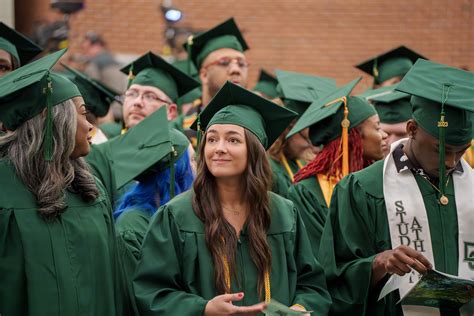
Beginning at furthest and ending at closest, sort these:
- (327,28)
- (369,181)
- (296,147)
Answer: (327,28) → (296,147) → (369,181)

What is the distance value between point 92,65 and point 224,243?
8223 mm

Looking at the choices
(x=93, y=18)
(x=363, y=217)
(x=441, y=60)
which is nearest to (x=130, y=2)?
(x=93, y=18)

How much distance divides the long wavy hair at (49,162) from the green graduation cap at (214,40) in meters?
4.25

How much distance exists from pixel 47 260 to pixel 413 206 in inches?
75.6

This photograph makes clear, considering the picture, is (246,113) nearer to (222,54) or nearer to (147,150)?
(147,150)

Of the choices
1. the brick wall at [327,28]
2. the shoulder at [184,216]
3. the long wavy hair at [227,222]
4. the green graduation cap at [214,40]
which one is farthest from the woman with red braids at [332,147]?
the brick wall at [327,28]

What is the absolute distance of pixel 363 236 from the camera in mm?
4676

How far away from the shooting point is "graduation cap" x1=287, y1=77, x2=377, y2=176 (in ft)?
19.2

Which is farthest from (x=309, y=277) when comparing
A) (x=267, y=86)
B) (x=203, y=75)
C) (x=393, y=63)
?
(x=267, y=86)

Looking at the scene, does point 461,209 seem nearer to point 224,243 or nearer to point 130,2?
point 224,243

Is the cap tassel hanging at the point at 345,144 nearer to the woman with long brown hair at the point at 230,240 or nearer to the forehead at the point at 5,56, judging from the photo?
the woman with long brown hair at the point at 230,240

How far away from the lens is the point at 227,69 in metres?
7.96

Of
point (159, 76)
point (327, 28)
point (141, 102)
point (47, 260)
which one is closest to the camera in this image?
point (47, 260)

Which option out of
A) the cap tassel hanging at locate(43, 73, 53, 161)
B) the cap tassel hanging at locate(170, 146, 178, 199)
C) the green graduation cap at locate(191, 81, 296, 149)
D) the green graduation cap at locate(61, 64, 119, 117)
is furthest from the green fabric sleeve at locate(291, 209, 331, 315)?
the green graduation cap at locate(61, 64, 119, 117)
